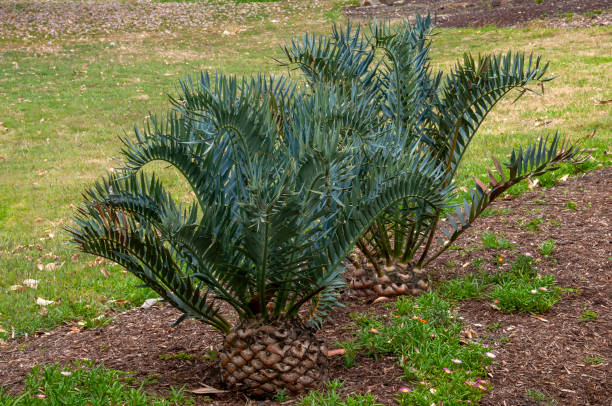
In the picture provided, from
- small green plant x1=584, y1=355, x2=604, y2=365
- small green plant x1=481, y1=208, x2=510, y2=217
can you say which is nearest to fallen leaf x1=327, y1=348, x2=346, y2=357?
small green plant x1=584, y1=355, x2=604, y2=365

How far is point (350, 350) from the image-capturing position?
3.57 metres

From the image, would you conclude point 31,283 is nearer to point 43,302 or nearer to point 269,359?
point 43,302

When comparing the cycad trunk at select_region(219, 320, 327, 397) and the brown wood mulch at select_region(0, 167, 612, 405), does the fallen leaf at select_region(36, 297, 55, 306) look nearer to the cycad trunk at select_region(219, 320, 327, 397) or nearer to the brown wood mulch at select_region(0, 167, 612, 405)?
the brown wood mulch at select_region(0, 167, 612, 405)

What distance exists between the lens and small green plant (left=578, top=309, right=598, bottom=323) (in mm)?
3729

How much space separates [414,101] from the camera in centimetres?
435

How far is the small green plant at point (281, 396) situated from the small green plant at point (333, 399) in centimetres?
11

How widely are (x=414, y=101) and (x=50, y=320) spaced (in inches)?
119

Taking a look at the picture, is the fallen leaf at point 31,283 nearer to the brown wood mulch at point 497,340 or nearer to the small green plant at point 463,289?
the brown wood mulch at point 497,340

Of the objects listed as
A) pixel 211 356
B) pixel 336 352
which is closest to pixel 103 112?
pixel 211 356

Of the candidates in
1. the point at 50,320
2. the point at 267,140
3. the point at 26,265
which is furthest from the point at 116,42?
the point at 267,140

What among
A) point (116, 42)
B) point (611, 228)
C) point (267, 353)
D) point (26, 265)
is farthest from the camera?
point (116, 42)

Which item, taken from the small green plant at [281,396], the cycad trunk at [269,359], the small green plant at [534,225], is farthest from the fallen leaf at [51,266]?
the small green plant at [534,225]

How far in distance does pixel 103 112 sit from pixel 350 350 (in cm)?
962

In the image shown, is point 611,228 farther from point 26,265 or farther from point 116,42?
point 116,42
